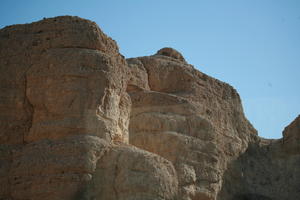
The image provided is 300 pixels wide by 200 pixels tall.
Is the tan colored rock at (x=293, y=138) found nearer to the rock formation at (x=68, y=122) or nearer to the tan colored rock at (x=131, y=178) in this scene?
the rock formation at (x=68, y=122)

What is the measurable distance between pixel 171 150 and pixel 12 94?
800 cm

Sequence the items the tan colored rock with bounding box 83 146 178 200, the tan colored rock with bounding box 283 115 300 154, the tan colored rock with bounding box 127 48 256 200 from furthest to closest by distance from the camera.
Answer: the tan colored rock with bounding box 283 115 300 154, the tan colored rock with bounding box 127 48 256 200, the tan colored rock with bounding box 83 146 178 200

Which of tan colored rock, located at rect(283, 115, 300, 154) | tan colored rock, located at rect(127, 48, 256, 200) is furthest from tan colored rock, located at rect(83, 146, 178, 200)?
tan colored rock, located at rect(283, 115, 300, 154)

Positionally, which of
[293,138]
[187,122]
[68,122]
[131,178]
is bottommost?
[131,178]

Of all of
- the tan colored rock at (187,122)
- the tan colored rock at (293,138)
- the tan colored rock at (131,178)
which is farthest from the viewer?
the tan colored rock at (293,138)

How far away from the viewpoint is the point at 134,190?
9727 mm

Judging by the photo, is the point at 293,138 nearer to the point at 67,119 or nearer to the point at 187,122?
the point at 187,122

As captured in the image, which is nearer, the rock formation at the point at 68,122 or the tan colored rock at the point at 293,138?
the rock formation at the point at 68,122

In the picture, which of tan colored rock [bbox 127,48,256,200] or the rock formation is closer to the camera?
the rock formation

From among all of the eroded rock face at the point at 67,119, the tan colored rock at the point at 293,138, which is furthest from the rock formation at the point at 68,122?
the tan colored rock at the point at 293,138

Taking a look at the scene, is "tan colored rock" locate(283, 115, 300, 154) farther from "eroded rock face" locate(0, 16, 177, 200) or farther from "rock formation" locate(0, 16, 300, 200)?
"eroded rock face" locate(0, 16, 177, 200)

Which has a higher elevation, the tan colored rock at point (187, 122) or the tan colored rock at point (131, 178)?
the tan colored rock at point (187, 122)

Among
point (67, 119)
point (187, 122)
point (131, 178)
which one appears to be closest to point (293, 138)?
point (187, 122)

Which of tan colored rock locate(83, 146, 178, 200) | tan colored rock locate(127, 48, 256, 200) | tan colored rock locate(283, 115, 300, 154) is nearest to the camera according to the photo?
tan colored rock locate(83, 146, 178, 200)
